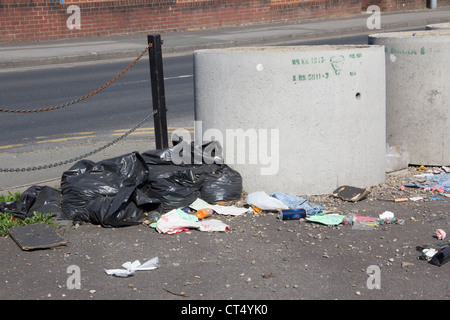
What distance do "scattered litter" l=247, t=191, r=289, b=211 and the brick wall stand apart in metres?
16.9

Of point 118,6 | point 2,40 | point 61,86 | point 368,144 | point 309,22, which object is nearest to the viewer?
point 368,144

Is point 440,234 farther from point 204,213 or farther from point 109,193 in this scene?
point 109,193

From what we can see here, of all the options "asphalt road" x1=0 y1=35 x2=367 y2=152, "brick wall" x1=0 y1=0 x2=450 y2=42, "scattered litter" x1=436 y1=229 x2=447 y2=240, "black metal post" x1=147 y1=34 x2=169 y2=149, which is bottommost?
"scattered litter" x1=436 y1=229 x2=447 y2=240

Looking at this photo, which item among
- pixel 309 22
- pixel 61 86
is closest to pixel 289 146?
pixel 61 86

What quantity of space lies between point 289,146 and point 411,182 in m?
1.52

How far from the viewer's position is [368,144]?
6.10 meters

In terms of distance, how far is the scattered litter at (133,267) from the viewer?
14.5ft

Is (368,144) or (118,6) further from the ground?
(118,6)

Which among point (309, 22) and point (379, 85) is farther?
point (309, 22)

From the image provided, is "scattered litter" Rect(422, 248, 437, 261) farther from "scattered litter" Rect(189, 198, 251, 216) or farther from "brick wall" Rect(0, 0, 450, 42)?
"brick wall" Rect(0, 0, 450, 42)

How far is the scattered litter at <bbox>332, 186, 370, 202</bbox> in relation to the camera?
5.86 meters

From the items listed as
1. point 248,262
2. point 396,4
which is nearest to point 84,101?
point 248,262

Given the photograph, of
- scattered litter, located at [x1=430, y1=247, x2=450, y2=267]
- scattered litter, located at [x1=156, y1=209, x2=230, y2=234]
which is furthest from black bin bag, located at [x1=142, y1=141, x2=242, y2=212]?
scattered litter, located at [x1=430, y1=247, x2=450, y2=267]
